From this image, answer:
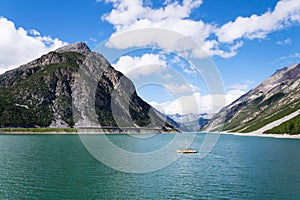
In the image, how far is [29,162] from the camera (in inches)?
3964

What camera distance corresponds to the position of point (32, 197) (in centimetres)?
5716

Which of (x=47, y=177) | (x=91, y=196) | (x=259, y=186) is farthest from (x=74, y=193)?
→ (x=259, y=186)

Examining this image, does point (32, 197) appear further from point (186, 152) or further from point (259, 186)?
point (186, 152)

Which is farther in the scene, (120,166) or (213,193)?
(120,166)

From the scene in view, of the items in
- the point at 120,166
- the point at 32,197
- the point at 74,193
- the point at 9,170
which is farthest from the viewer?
the point at 120,166

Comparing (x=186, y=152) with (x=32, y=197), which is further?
(x=186, y=152)

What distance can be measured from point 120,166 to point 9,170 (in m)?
33.3

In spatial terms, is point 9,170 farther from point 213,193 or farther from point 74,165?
point 213,193

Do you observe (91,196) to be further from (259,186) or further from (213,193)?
(259,186)

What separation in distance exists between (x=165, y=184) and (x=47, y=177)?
102 feet

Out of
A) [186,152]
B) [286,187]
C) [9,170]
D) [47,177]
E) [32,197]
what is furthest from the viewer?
[186,152]

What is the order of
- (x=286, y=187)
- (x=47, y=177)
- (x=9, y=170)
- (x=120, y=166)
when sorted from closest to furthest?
(x=286, y=187) < (x=47, y=177) < (x=9, y=170) < (x=120, y=166)

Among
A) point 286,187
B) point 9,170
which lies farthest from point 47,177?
point 286,187

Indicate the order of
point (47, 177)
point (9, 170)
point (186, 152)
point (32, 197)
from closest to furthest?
1. point (32, 197)
2. point (47, 177)
3. point (9, 170)
4. point (186, 152)
